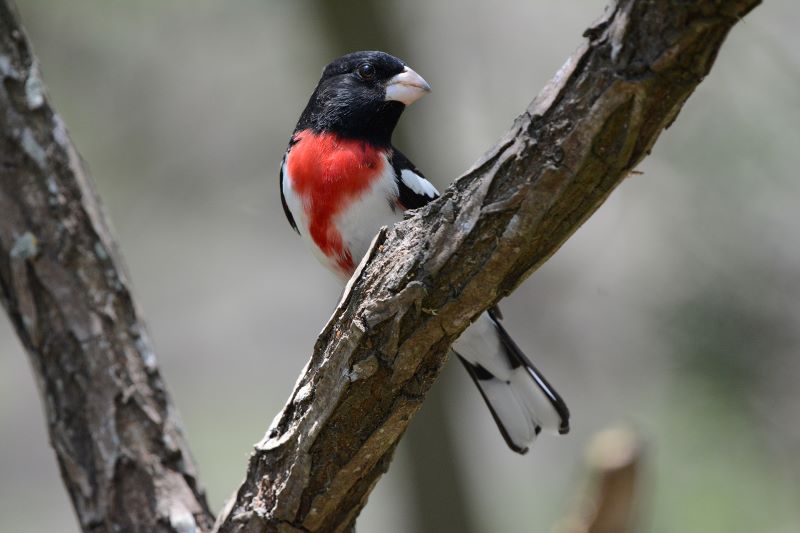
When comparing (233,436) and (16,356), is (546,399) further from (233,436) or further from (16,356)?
(16,356)

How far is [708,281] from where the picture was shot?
4.98 metres

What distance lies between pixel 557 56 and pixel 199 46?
283 cm

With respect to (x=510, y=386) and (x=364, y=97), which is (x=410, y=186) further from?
(x=510, y=386)

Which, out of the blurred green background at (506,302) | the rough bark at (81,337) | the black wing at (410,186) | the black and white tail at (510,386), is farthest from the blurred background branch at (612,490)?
the blurred green background at (506,302)

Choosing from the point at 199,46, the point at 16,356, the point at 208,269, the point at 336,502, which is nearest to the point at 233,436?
the point at 208,269

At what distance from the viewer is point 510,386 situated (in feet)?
10.7

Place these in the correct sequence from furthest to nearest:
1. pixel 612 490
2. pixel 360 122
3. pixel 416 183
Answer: pixel 360 122
pixel 416 183
pixel 612 490

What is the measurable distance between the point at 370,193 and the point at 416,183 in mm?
197

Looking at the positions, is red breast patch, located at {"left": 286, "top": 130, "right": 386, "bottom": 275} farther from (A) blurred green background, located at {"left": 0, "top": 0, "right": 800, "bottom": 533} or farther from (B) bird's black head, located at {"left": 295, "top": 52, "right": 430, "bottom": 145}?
(A) blurred green background, located at {"left": 0, "top": 0, "right": 800, "bottom": 533}

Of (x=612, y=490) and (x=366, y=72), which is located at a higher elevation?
(x=366, y=72)

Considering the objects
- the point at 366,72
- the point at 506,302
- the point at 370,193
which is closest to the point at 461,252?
the point at 370,193

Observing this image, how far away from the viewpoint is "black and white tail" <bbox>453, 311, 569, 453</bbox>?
3.16 metres

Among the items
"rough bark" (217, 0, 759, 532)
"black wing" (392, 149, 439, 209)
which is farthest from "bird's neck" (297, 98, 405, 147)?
"rough bark" (217, 0, 759, 532)

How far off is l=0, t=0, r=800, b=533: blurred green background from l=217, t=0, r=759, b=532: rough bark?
2.84m
